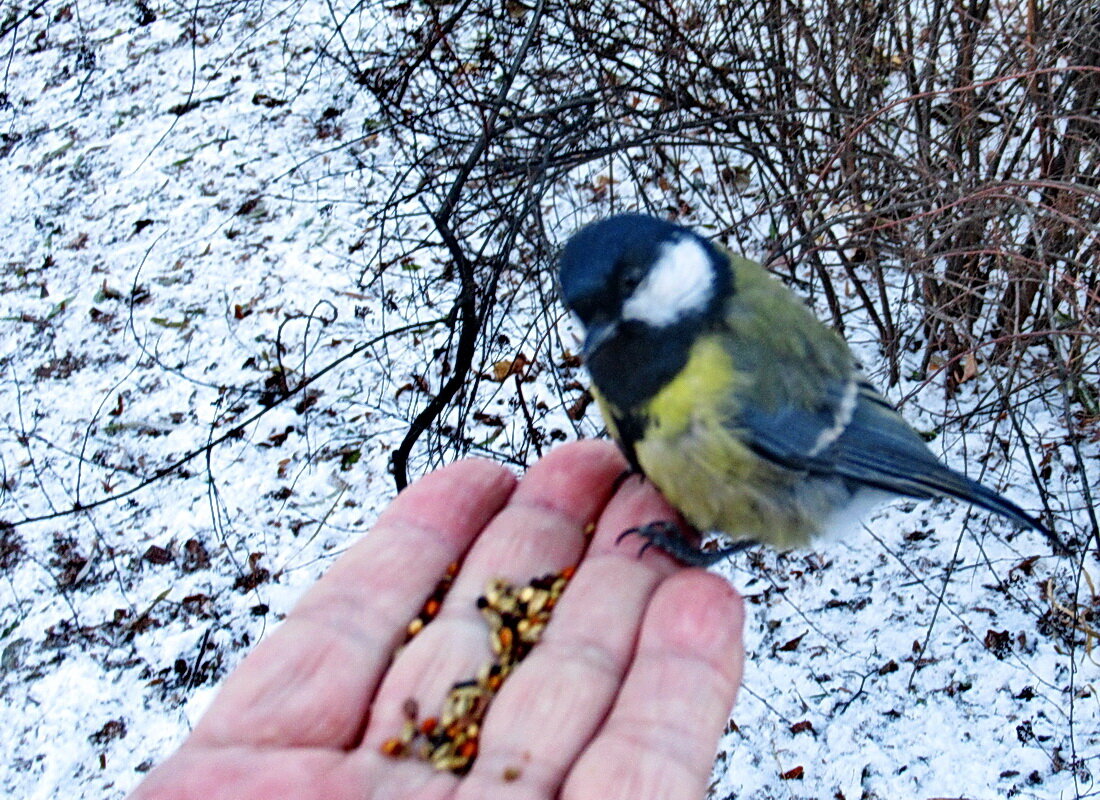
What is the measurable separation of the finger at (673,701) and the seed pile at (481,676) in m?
0.24

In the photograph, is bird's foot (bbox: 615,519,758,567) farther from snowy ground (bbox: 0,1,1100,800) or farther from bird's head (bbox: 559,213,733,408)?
snowy ground (bbox: 0,1,1100,800)

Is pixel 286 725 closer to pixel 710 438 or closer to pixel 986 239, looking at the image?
pixel 710 438

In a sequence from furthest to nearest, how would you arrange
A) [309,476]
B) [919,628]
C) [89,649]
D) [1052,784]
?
1. [309,476]
2. [89,649]
3. [919,628]
4. [1052,784]

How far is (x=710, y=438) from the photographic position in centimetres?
186

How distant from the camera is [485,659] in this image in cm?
191

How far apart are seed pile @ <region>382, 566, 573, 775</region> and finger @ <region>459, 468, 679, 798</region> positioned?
0.03m

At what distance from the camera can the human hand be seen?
158cm

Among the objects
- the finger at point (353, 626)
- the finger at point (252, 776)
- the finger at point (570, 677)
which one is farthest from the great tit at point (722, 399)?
the finger at point (252, 776)

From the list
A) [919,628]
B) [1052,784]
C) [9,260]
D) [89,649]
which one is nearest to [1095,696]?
[1052,784]

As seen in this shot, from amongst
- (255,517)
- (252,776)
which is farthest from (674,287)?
(255,517)

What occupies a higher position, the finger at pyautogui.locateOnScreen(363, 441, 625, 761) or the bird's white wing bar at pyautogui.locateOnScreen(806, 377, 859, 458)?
the bird's white wing bar at pyautogui.locateOnScreen(806, 377, 859, 458)

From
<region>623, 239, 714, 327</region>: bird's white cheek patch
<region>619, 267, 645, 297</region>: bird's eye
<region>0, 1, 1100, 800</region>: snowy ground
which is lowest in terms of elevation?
<region>0, 1, 1100, 800</region>: snowy ground

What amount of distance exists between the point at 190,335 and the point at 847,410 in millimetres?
3674

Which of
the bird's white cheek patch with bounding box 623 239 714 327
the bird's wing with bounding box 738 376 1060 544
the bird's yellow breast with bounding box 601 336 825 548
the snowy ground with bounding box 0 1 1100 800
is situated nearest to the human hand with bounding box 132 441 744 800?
the bird's yellow breast with bounding box 601 336 825 548
